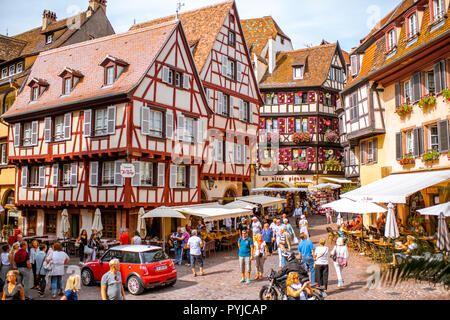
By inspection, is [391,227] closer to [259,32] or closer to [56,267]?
[56,267]

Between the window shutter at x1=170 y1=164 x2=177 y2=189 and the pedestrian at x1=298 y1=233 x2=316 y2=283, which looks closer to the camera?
the pedestrian at x1=298 y1=233 x2=316 y2=283

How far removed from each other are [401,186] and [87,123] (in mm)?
14952

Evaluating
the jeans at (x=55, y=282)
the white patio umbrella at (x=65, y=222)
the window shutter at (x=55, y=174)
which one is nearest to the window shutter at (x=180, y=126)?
the window shutter at (x=55, y=174)

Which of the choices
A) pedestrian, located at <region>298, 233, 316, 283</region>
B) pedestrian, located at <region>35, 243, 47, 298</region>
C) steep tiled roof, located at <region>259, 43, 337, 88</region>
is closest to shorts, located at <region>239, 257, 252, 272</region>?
pedestrian, located at <region>298, 233, 316, 283</region>

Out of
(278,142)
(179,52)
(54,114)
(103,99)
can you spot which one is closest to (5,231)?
(54,114)

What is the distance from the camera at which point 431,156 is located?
56.9ft

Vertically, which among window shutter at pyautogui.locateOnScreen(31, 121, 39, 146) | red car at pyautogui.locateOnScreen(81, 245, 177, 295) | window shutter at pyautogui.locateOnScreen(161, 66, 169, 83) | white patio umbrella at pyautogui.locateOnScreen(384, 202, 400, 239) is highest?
window shutter at pyautogui.locateOnScreen(161, 66, 169, 83)

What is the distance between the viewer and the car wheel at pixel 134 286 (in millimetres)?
11477

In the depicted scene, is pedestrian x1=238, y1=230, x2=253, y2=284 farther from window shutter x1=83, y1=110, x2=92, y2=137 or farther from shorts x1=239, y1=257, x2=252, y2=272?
window shutter x1=83, y1=110, x2=92, y2=137

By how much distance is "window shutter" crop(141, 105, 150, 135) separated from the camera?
66.7ft

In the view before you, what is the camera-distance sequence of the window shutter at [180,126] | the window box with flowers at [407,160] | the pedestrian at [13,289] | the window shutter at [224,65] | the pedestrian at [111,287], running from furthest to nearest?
the window shutter at [224,65], the window shutter at [180,126], the window box with flowers at [407,160], the pedestrian at [13,289], the pedestrian at [111,287]

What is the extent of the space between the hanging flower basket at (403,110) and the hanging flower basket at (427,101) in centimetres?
98

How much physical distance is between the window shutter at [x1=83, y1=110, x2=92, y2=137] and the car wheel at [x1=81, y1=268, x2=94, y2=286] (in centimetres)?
965

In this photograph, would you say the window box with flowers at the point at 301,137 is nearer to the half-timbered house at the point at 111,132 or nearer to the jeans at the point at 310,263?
the half-timbered house at the point at 111,132
